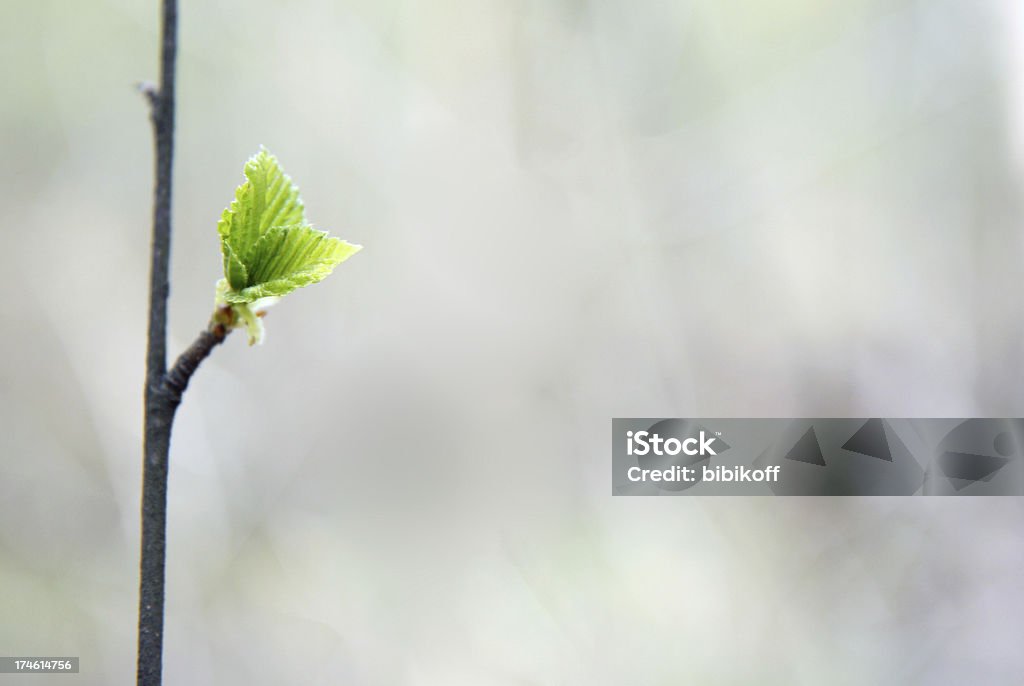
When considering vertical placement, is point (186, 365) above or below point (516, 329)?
below

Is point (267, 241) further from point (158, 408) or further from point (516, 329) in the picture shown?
point (516, 329)

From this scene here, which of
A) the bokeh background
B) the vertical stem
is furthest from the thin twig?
the bokeh background

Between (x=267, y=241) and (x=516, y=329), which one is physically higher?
(x=516, y=329)

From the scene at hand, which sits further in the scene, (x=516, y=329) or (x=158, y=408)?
(x=516, y=329)

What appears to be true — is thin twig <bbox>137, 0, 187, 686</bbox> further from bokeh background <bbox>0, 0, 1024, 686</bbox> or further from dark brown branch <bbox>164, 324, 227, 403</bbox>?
bokeh background <bbox>0, 0, 1024, 686</bbox>

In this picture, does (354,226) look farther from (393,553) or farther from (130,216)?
(393,553)

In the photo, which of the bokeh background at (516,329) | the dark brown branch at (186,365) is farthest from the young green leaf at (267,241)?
the bokeh background at (516,329)

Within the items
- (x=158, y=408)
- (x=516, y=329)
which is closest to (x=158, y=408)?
(x=158, y=408)
